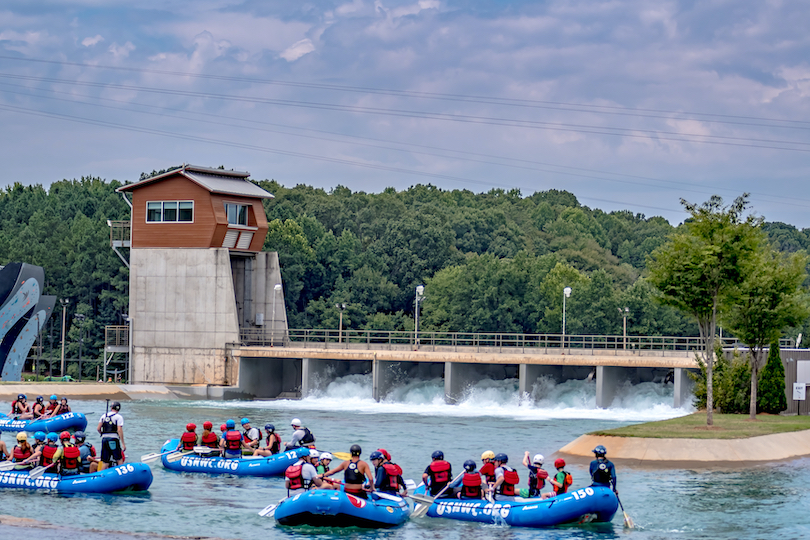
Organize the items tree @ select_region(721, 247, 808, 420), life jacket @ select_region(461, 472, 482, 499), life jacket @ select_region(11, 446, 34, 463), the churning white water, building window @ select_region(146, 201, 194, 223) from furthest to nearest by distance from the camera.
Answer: building window @ select_region(146, 201, 194, 223) → the churning white water → tree @ select_region(721, 247, 808, 420) → life jacket @ select_region(11, 446, 34, 463) → life jacket @ select_region(461, 472, 482, 499)

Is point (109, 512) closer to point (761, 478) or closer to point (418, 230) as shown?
point (761, 478)

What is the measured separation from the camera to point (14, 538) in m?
21.3

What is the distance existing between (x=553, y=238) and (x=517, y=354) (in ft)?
247

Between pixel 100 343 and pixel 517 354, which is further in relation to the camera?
pixel 100 343

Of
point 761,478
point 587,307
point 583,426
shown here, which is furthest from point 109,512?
point 587,307

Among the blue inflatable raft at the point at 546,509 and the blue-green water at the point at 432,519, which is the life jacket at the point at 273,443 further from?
the blue inflatable raft at the point at 546,509

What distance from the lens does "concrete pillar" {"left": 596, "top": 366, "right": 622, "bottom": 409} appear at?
2140 inches

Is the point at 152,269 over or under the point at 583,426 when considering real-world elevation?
over

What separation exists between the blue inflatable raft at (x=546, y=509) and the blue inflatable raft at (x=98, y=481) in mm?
8146

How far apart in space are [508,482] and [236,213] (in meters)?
40.2

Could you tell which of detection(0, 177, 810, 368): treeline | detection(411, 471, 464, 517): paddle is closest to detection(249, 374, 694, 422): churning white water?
detection(411, 471, 464, 517): paddle

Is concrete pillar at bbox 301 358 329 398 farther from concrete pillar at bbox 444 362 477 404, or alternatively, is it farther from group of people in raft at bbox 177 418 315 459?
group of people in raft at bbox 177 418 315 459

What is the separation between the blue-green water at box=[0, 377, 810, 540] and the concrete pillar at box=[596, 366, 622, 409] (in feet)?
14.9

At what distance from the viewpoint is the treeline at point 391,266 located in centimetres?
9275
